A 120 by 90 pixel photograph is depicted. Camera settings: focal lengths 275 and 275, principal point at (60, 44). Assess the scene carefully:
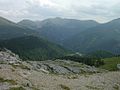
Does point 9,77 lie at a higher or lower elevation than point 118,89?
higher

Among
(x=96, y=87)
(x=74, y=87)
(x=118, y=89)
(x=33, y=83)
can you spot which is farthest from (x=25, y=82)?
(x=118, y=89)

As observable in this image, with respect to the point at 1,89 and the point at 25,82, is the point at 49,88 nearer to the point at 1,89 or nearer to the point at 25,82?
the point at 25,82

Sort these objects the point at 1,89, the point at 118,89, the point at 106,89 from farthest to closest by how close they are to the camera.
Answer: the point at 118,89 → the point at 106,89 → the point at 1,89

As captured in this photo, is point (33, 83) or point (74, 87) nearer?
point (33, 83)

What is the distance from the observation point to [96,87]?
72.0 meters

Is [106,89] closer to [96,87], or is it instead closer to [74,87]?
[96,87]

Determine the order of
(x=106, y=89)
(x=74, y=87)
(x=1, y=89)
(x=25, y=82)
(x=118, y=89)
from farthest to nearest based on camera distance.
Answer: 1. (x=118, y=89)
2. (x=106, y=89)
3. (x=74, y=87)
4. (x=25, y=82)
5. (x=1, y=89)

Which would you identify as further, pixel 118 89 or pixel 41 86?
pixel 118 89

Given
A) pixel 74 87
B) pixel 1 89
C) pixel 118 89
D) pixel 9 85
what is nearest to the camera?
pixel 1 89

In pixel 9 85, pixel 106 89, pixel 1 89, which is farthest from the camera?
pixel 106 89

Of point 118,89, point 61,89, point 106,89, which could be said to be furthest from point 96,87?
point 61,89

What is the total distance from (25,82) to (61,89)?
825cm

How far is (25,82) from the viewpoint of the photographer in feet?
187

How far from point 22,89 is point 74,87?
61.8 ft
